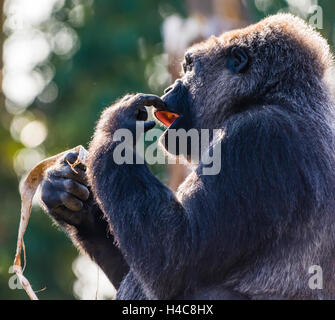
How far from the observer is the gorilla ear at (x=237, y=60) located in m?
5.48

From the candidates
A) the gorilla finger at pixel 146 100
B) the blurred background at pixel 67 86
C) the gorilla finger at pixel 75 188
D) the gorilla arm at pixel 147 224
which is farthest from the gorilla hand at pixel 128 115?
the blurred background at pixel 67 86

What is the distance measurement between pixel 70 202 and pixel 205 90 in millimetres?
1333

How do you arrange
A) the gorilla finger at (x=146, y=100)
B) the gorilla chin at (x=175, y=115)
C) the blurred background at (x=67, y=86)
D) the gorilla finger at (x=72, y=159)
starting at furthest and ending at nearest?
the blurred background at (x=67, y=86) → the gorilla chin at (x=175, y=115) → the gorilla finger at (x=72, y=159) → the gorilla finger at (x=146, y=100)

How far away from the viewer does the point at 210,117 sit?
5.57 m

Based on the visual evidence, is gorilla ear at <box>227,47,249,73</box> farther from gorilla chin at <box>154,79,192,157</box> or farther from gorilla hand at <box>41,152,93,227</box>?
gorilla hand at <box>41,152,93,227</box>

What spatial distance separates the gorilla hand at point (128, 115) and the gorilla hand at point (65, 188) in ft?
1.32

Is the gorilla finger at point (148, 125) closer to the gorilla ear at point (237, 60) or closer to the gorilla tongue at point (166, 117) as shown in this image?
the gorilla tongue at point (166, 117)

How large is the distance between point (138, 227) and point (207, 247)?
463 millimetres

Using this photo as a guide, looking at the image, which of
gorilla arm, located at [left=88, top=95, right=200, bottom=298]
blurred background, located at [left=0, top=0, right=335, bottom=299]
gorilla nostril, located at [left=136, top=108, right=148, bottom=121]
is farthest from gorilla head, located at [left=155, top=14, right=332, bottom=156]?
blurred background, located at [left=0, top=0, right=335, bottom=299]

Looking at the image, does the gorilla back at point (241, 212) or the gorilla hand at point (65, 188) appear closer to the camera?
the gorilla back at point (241, 212)

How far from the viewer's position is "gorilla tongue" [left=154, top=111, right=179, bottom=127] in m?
5.72

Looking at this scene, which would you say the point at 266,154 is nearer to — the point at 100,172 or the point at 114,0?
the point at 100,172

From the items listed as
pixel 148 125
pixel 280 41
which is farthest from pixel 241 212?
pixel 280 41

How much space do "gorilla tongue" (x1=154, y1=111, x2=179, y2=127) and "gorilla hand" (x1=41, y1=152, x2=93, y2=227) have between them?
70 cm
